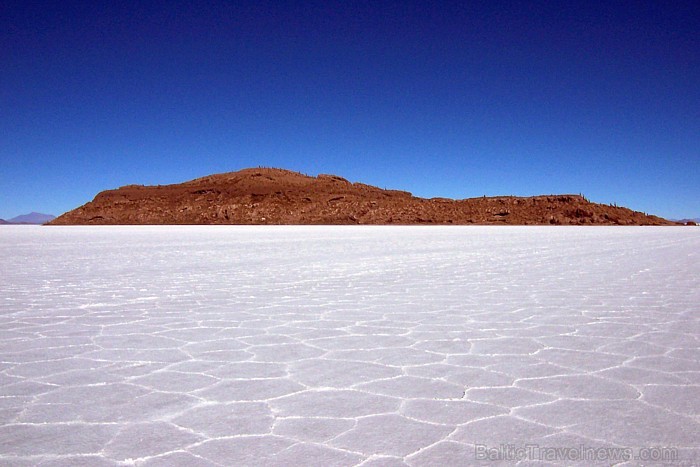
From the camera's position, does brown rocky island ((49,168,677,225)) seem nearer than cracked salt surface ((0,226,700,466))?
No

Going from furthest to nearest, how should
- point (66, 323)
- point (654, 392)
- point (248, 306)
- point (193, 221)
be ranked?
1. point (193, 221)
2. point (248, 306)
3. point (66, 323)
4. point (654, 392)

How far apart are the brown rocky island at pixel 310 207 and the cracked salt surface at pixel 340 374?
6255 centimetres

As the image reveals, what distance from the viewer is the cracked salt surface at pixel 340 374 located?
2.13m

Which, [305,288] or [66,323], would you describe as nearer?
[66,323]

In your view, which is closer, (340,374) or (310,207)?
(340,374)

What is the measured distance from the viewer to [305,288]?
669 cm

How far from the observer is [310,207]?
75.8 meters

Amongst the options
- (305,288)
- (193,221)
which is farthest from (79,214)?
(305,288)

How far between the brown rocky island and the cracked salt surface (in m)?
62.6

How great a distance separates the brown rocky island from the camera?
68312mm

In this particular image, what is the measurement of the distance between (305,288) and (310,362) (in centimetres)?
340

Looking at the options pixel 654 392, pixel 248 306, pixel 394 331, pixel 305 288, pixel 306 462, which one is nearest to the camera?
pixel 306 462

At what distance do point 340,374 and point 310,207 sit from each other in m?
73.0

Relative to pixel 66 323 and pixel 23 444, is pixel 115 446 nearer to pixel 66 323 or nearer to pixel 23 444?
pixel 23 444
